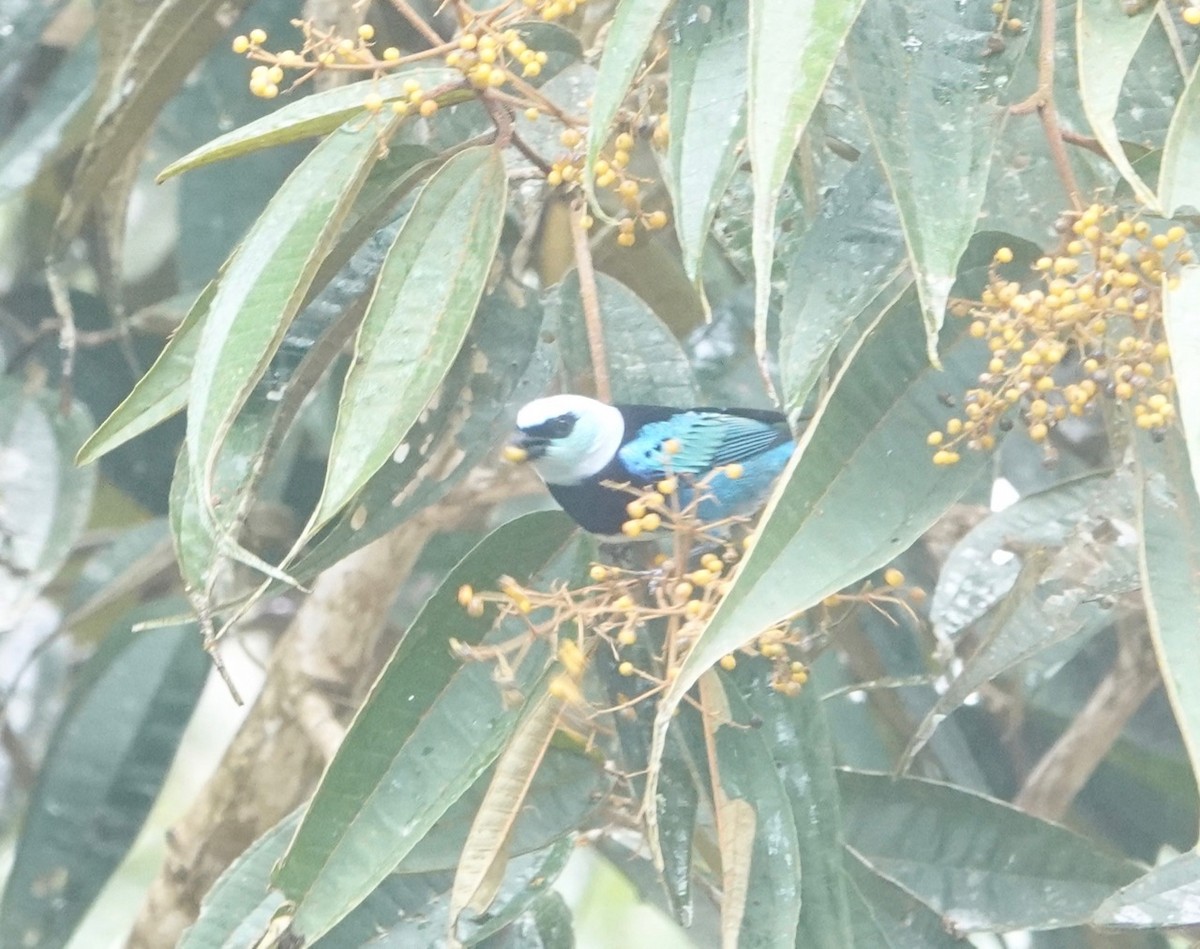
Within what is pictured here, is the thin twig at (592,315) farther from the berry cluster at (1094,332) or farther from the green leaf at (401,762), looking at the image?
the berry cluster at (1094,332)

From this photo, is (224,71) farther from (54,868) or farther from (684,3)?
(684,3)

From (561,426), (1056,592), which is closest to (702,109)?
(1056,592)

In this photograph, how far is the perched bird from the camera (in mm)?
1458

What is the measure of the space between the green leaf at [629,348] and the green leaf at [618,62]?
357mm

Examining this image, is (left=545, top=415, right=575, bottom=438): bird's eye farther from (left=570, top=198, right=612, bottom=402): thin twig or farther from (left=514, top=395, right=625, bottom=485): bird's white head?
(left=570, top=198, right=612, bottom=402): thin twig

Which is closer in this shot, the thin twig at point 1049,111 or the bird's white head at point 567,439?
the thin twig at point 1049,111

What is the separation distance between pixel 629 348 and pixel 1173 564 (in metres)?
0.51

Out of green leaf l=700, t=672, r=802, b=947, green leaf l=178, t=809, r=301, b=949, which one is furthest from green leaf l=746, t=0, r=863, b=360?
green leaf l=178, t=809, r=301, b=949

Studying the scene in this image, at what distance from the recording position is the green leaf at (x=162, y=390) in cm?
110

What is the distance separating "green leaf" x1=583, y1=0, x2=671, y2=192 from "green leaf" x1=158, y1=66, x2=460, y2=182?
0.20 m

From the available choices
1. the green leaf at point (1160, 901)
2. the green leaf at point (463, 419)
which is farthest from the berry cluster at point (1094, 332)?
the green leaf at point (463, 419)

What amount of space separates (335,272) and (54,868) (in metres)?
A: 1.10

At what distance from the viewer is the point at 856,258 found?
1.04 metres

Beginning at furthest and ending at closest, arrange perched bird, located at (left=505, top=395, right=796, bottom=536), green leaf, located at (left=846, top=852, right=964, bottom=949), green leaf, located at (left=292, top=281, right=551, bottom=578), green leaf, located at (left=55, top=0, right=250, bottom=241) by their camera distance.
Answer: green leaf, located at (left=55, top=0, right=250, bottom=241) < perched bird, located at (left=505, top=395, right=796, bottom=536) < green leaf, located at (left=846, top=852, right=964, bottom=949) < green leaf, located at (left=292, top=281, right=551, bottom=578)
